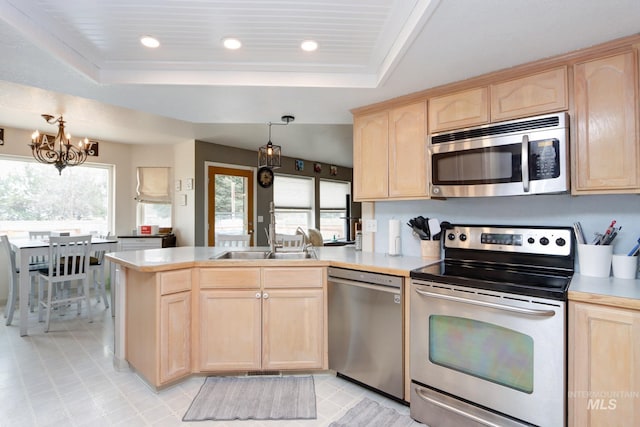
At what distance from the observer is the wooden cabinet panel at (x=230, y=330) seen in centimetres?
227

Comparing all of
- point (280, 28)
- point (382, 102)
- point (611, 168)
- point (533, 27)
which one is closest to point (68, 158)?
point (280, 28)

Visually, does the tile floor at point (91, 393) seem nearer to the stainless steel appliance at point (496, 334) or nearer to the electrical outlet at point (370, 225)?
the stainless steel appliance at point (496, 334)

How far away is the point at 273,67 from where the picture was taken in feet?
7.19

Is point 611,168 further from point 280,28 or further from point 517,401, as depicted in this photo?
point 280,28

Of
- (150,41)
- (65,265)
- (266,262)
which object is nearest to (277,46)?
(150,41)

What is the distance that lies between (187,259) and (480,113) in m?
2.20

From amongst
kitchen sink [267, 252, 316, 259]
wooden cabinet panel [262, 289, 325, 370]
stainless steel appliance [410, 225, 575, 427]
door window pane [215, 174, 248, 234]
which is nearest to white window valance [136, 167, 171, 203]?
door window pane [215, 174, 248, 234]

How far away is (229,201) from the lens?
5457mm

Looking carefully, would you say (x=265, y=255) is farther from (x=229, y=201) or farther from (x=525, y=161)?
(x=229, y=201)

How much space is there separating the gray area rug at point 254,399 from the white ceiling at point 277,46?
81.9 inches

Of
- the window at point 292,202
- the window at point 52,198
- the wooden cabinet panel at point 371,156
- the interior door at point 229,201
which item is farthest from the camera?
the window at point 292,202

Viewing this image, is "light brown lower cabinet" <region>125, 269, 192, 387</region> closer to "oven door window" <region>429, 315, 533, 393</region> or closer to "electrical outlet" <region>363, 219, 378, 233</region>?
"electrical outlet" <region>363, 219, 378, 233</region>

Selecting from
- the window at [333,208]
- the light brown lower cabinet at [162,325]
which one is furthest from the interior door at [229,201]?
the light brown lower cabinet at [162,325]

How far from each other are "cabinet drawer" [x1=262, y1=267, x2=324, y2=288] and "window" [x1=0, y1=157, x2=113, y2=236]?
13.1 ft
